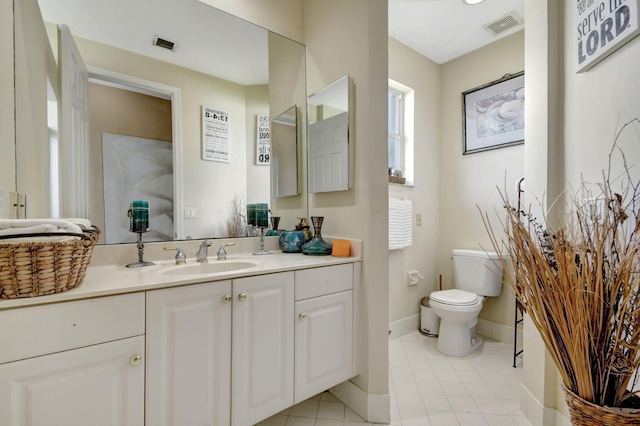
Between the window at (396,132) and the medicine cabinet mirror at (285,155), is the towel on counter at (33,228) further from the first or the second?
the window at (396,132)

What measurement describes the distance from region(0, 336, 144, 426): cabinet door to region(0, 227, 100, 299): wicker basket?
0.66 ft

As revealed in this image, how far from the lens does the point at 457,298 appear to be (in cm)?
222

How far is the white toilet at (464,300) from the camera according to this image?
84.8 inches

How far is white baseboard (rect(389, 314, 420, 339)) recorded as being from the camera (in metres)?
2.52

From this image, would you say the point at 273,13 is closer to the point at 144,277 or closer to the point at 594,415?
the point at 144,277

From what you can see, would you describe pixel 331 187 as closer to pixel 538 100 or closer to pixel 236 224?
pixel 236 224

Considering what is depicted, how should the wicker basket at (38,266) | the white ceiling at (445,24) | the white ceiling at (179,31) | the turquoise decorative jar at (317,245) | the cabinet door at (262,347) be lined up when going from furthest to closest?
the white ceiling at (445,24) < the turquoise decorative jar at (317,245) < the white ceiling at (179,31) < the cabinet door at (262,347) < the wicker basket at (38,266)

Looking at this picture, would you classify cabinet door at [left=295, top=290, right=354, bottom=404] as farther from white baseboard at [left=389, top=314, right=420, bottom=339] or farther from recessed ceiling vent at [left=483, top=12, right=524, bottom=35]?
recessed ceiling vent at [left=483, top=12, right=524, bottom=35]

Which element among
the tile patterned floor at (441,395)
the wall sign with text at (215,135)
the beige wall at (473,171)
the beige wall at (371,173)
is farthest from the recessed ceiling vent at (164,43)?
the beige wall at (473,171)

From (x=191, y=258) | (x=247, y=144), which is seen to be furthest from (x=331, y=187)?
(x=191, y=258)

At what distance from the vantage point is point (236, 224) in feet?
5.83

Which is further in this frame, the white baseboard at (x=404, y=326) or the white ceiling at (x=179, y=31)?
the white baseboard at (x=404, y=326)

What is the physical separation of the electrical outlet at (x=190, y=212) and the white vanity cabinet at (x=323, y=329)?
0.73 metres

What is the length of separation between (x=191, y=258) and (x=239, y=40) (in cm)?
140
